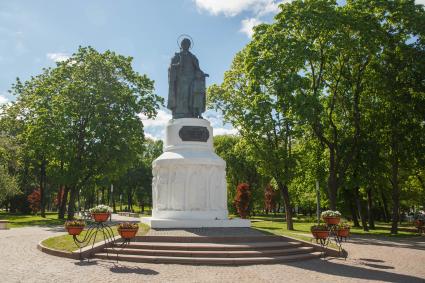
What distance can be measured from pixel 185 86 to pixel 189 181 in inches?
193

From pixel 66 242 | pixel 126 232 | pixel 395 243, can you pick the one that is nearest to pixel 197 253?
pixel 126 232

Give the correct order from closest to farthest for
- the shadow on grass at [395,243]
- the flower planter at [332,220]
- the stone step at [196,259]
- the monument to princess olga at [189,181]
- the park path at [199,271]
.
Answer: the park path at [199,271]
the stone step at [196,259]
the flower planter at [332,220]
the monument to princess olga at [189,181]
the shadow on grass at [395,243]

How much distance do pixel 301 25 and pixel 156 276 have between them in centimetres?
1775

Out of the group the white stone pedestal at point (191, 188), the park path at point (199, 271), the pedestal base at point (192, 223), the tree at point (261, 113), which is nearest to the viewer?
the park path at point (199, 271)

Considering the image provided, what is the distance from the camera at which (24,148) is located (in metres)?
36.8

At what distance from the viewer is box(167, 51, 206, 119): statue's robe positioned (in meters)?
19.2

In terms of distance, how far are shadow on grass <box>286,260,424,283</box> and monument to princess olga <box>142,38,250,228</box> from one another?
4.68 m

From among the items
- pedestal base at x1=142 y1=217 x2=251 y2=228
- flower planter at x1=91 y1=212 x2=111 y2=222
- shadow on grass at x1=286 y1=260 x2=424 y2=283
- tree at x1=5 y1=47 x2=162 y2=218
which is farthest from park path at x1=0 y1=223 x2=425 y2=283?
tree at x1=5 y1=47 x2=162 y2=218

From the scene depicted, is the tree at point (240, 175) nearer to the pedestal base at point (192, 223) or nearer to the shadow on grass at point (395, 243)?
the shadow on grass at point (395, 243)

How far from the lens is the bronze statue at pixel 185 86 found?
19266 millimetres

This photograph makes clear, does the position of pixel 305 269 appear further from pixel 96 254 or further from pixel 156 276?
pixel 96 254

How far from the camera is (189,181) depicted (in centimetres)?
1694

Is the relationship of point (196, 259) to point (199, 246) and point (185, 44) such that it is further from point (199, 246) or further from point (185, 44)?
point (185, 44)

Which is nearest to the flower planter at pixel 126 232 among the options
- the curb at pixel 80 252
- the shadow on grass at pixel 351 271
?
the curb at pixel 80 252
